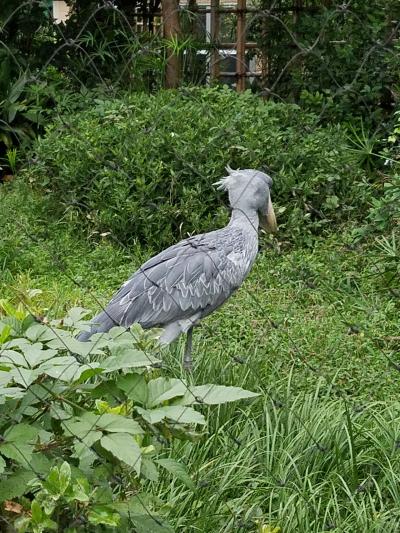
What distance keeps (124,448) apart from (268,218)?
2354mm

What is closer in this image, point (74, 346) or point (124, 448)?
point (124, 448)

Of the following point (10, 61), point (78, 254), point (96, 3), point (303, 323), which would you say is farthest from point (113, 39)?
point (303, 323)

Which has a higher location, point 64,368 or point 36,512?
point 64,368

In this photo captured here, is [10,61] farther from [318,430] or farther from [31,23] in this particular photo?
[318,430]

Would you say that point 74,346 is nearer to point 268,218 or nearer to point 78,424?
point 78,424

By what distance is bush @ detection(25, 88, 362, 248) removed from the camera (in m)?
6.09

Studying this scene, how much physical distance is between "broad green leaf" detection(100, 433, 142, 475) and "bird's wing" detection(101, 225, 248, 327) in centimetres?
195

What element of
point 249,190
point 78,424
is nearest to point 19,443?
point 78,424

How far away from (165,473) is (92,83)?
6.32m

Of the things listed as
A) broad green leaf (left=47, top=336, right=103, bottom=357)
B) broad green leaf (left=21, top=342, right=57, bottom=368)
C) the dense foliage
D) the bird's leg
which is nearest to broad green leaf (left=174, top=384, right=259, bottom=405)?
broad green leaf (left=47, top=336, right=103, bottom=357)

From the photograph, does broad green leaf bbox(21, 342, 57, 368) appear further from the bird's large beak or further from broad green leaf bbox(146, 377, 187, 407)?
the bird's large beak

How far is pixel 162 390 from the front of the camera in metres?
2.31

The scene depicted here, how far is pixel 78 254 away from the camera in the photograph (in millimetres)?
6320

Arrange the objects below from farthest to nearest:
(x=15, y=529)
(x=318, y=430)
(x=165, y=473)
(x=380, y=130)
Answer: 1. (x=380, y=130)
2. (x=318, y=430)
3. (x=165, y=473)
4. (x=15, y=529)
